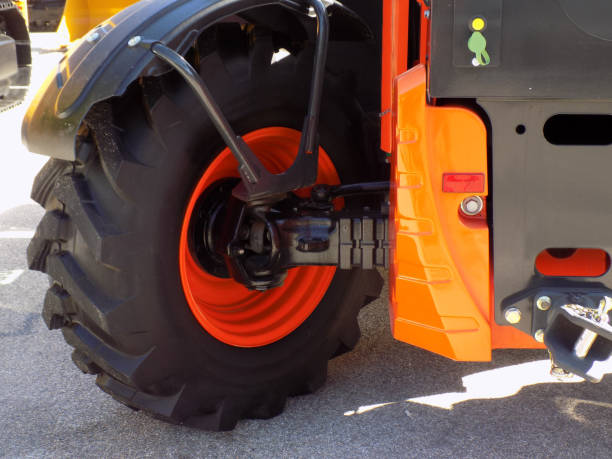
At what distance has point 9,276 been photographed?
11.4 ft

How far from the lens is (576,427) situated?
7.10 ft

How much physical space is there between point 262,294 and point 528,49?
1.17 metres

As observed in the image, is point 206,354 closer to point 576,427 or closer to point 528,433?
point 528,433

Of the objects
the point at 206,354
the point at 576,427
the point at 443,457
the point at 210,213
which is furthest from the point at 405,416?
the point at 210,213

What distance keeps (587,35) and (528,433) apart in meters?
1.13

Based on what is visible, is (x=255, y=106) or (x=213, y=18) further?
(x=255, y=106)

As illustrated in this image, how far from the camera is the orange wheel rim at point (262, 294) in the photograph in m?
2.22

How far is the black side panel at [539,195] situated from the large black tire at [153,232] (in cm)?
66

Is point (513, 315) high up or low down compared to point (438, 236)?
down

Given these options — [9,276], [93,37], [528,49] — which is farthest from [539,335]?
[9,276]

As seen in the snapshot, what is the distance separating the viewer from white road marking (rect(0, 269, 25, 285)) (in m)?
3.40

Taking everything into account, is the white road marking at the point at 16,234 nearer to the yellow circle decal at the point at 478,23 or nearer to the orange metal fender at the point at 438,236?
the orange metal fender at the point at 438,236

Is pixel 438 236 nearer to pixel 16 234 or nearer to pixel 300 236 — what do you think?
pixel 300 236

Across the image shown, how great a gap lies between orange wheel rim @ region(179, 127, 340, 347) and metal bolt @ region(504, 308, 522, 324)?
698 millimetres
